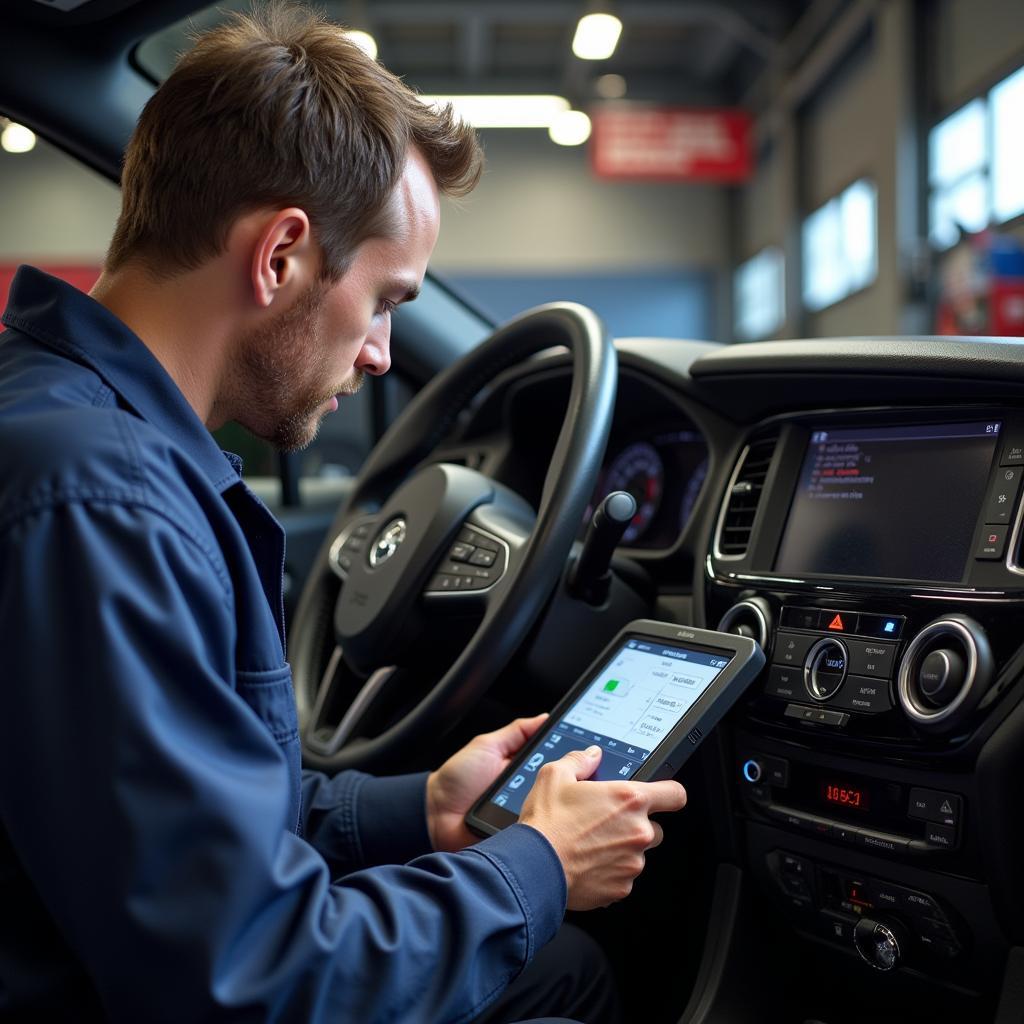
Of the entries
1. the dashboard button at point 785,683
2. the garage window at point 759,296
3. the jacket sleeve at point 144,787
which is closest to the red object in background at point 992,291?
the dashboard button at point 785,683

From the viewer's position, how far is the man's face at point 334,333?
812 millimetres

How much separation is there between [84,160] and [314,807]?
0.84m

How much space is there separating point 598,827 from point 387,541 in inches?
21.0

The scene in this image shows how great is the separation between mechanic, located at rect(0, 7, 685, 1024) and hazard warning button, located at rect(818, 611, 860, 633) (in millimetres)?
235

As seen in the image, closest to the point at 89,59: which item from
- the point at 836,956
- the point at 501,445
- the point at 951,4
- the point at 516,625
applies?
the point at 501,445

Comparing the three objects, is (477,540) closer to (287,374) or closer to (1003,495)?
(287,374)

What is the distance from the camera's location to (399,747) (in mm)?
1104

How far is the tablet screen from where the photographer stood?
89cm

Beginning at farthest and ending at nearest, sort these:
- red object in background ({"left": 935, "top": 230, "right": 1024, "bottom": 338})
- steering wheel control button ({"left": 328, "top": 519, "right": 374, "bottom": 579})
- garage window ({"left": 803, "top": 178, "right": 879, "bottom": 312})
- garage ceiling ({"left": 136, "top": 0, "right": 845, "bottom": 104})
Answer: garage ceiling ({"left": 136, "top": 0, "right": 845, "bottom": 104}) → garage window ({"left": 803, "top": 178, "right": 879, "bottom": 312}) → red object in background ({"left": 935, "top": 230, "right": 1024, "bottom": 338}) → steering wheel control button ({"left": 328, "top": 519, "right": 374, "bottom": 579})

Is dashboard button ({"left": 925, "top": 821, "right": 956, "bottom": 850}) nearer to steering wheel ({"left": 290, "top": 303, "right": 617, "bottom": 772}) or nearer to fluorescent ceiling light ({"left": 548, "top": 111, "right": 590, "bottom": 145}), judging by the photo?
steering wheel ({"left": 290, "top": 303, "right": 617, "bottom": 772})

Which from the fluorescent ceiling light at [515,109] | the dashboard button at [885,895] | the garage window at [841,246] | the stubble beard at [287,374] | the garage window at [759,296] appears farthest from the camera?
the garage window at [759,296]

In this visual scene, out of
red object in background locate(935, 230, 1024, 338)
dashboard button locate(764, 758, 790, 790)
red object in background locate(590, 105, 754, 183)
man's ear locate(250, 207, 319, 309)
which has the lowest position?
dashboard button locate(764, 758, 790, 790)

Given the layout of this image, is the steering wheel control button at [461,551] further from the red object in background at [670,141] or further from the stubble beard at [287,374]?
the red object in background at [670,141]

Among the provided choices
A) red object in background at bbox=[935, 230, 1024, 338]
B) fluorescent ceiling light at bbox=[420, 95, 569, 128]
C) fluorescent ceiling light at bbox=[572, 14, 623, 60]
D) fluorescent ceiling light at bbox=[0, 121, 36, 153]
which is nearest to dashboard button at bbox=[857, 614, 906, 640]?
fluorescent ceiling light at bbox=[0, 121, 36, 153]
